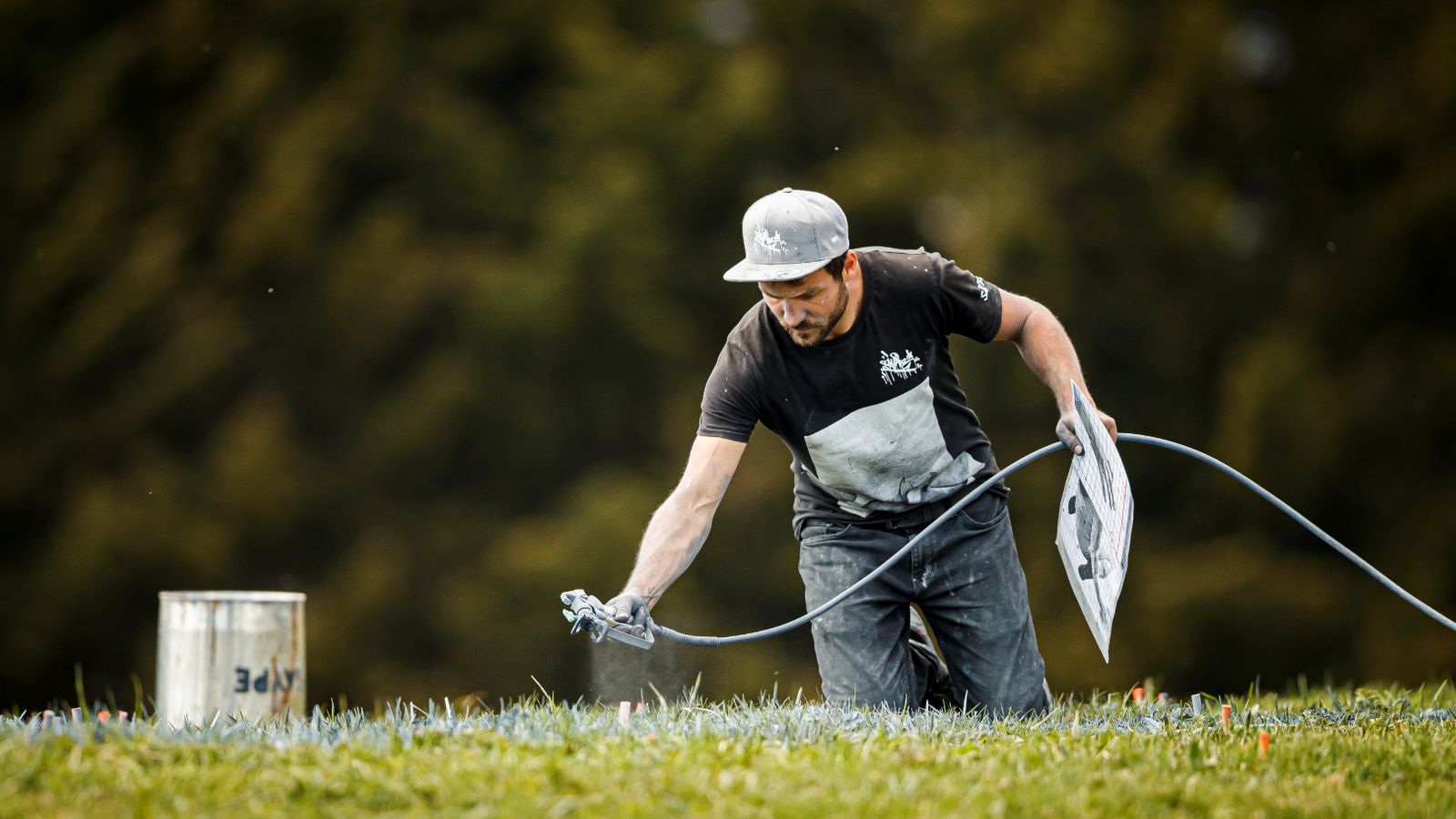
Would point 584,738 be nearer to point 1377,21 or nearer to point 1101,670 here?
point 1101,670

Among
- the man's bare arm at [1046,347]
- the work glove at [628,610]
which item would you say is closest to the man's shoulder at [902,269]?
the man's bare arm at [1046,347]

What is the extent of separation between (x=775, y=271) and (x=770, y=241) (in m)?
0.11

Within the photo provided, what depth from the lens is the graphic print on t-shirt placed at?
5227 millimetres

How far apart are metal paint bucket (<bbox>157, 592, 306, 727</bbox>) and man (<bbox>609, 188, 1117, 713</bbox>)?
2.05 m

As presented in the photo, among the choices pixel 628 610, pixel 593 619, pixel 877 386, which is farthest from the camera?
pixel 877 386

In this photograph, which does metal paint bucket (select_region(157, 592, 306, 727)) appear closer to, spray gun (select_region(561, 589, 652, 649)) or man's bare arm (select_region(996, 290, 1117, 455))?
spray gun (select_region(561, 589, 652, 649))

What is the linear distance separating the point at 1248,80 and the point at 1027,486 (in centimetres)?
524

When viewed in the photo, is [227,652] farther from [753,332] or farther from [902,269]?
[902,269]

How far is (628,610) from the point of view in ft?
14.5

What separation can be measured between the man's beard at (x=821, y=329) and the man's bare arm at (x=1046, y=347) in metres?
0.56

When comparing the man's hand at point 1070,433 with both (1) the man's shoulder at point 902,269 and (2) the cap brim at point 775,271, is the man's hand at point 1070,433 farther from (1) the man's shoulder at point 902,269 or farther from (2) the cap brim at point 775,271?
(2) the cap brim at point 775,271

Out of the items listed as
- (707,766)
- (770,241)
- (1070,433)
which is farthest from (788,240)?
(707,766)

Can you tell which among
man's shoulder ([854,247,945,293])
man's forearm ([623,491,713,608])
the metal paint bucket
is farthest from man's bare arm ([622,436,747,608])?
the metal paint bucket

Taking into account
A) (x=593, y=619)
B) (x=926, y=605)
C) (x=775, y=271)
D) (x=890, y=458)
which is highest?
(x=775, y=271)
